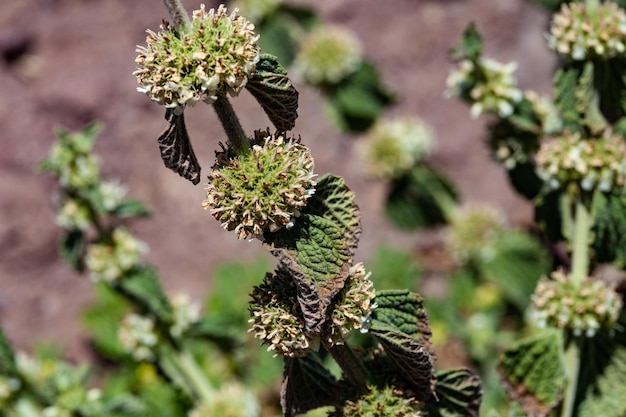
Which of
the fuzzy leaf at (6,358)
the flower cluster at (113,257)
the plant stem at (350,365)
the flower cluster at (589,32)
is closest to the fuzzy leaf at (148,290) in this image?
the flower cluster at (113,257)

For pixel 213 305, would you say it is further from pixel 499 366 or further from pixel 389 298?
pixel 389 298

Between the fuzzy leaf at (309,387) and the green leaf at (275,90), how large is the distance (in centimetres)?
59

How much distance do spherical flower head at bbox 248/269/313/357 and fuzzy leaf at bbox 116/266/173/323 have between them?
50.7 inches

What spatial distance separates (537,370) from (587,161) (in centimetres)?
62

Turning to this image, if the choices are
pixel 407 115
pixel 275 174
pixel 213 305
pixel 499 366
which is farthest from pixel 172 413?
pixel 407 115

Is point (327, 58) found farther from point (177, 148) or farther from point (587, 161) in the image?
point (177, 148)

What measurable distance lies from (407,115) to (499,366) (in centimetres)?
261

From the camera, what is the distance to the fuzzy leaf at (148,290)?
124 inches

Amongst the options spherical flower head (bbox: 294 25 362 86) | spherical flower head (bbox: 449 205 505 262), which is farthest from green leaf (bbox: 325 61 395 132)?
spherical flower head (bbox: 449 205 505 262)

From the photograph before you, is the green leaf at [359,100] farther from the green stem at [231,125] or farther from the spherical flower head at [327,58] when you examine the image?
the green stem at [231,125]

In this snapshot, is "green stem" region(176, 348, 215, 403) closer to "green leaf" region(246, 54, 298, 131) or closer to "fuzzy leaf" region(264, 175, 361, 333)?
"fuzzy leaf" region(264, 175, 361, 333)

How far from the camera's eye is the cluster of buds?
1869 mm

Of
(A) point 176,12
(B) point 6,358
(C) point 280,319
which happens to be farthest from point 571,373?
(B) point 6,358

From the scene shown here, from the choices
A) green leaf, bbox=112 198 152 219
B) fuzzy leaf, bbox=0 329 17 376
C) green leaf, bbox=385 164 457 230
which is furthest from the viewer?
green leaf, bbox=385 164 457 230
